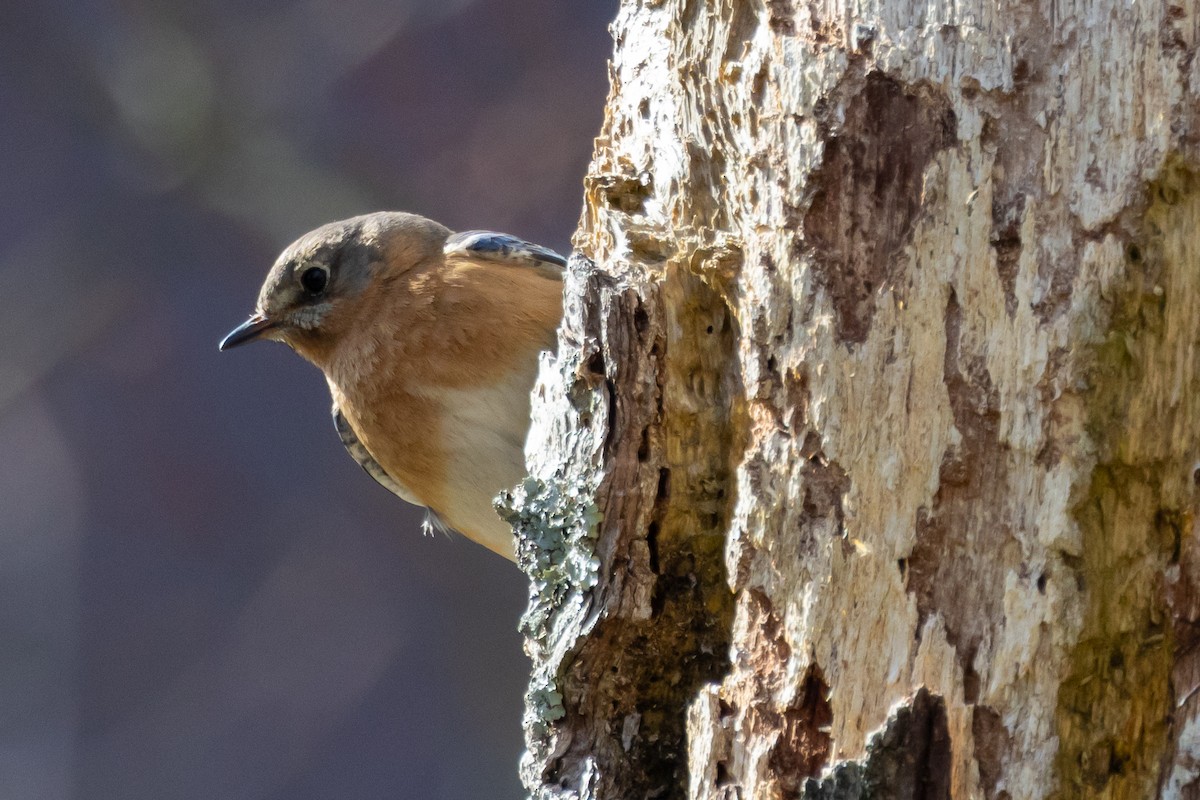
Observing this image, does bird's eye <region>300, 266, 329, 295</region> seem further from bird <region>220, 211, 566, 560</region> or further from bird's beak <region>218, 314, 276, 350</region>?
bird's beak <region>218, 314, 276, 350</region>

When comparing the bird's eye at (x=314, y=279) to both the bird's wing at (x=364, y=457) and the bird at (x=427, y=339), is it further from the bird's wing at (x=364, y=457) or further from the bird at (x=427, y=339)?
the bird's wing at (x=364, y=457)

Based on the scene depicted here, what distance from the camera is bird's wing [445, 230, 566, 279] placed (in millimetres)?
4449

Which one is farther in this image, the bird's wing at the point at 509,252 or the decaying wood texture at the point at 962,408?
the bird's wing at the point at 509,252

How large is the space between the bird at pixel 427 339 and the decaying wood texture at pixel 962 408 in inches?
65.8

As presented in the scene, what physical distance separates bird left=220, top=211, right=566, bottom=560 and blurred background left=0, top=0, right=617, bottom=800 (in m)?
1.98

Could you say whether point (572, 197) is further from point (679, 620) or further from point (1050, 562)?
point (1050, 562)

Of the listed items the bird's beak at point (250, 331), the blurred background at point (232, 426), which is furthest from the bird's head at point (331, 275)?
the blurred background at point (232, 426)

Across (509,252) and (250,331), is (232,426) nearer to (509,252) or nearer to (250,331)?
(250,331)

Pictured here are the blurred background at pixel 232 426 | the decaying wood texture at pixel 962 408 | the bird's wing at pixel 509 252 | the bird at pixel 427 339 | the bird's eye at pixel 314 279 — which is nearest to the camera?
the decaying wood texture at pixel 962 408

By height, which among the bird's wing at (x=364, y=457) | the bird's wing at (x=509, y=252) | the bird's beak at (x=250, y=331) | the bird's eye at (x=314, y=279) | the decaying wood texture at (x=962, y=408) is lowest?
the decaying wood texture at (x=962, y=408)

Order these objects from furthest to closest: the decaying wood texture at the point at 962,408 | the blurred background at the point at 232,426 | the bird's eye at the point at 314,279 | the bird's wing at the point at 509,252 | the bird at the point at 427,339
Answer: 1. the blurred background at the point at 232,426
2. the bird's eye at the point at 314,279
3. the bird's wing at the point at 509,252
4. the bird at the point at 427,339
5. the decaying wood texture at the point at 962,408

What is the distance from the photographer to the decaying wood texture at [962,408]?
2.12 meters

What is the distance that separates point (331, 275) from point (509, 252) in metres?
0.64

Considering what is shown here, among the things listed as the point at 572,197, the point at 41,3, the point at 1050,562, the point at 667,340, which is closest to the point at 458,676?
the point at 572,197
